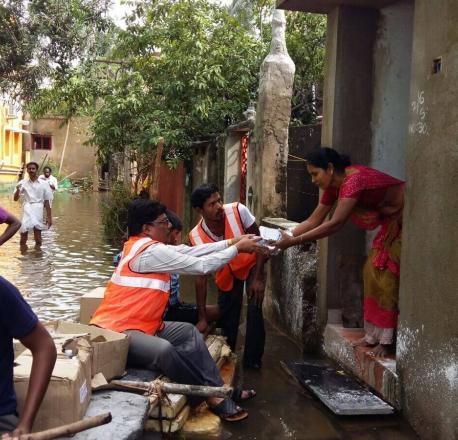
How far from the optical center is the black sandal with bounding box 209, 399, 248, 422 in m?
3.95

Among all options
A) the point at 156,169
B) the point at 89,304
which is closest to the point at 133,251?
the point at 89,304

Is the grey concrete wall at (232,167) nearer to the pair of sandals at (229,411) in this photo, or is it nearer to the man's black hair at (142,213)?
the man's black hair at (142,213)

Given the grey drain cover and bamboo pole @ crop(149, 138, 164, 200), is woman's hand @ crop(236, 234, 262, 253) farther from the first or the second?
bamboo pole @ crop(149, 138, 164, 200)

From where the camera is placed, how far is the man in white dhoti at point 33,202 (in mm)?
11344

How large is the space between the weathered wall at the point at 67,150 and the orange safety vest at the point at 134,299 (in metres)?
34.9

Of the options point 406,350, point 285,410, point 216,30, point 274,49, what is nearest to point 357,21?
point 274,49

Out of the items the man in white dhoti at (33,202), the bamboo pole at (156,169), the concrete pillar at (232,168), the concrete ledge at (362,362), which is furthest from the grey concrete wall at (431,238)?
the man in white dhoti at (33,202)

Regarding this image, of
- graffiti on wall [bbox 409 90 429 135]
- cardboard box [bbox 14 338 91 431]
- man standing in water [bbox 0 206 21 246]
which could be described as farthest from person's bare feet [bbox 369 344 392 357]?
man standing in water [bbox 0 206 21 246]

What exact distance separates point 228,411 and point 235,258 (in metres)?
1.46

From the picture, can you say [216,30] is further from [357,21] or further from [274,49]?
[357,21]

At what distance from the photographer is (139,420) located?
10.5 feet

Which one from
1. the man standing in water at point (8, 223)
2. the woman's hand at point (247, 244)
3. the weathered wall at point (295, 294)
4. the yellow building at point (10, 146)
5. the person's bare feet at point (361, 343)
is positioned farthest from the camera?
the yellow building at point (10, 146)

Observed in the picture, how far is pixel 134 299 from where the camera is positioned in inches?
153

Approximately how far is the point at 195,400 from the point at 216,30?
8120 mm
